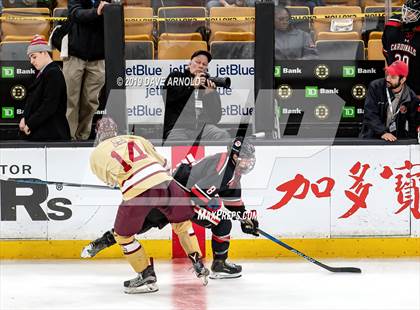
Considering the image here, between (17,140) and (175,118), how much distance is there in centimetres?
131

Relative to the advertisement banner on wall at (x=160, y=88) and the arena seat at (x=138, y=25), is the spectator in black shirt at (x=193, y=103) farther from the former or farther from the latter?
the arena seat at (x=138, y=25)

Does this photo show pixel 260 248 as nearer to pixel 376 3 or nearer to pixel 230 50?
pixel 230 50

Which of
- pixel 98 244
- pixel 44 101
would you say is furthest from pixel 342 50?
pixel 98 244

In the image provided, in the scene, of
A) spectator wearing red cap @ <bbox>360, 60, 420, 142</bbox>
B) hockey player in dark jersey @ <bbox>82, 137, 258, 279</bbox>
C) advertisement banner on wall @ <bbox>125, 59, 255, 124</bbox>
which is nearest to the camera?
hockey player in dark jersey @ <bbox>82, 137, 258, 279</bbox>

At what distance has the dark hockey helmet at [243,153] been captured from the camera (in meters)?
7.71

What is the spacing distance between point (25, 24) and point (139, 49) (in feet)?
3.47

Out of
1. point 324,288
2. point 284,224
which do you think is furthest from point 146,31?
point 324,288

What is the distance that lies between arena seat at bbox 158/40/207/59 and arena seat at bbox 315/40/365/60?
103 cm

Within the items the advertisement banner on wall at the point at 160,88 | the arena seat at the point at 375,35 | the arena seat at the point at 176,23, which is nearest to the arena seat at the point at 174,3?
the arena seat at the point at 176,23

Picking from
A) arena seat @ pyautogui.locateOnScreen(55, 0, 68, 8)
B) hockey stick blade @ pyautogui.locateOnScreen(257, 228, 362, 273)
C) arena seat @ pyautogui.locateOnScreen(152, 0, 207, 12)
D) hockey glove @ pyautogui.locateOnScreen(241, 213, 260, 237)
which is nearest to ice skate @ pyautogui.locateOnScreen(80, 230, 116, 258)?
hockey glove @ pyautogui.locateOnScreen(241, 213, 260, 237)

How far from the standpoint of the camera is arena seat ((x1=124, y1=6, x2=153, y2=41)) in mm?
8758

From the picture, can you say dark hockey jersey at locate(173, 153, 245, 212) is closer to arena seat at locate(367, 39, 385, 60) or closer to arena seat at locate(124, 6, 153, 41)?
arena seat at locate(124, 6, 153, 41)

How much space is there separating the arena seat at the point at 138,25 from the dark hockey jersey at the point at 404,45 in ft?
6.27

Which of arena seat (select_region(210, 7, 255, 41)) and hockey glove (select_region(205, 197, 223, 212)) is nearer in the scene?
hockey glove (select_region(205, 197, 223, 212))
